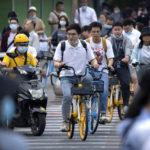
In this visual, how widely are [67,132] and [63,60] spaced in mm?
1327

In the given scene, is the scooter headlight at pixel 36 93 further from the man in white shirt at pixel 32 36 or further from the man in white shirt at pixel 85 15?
the man in white shirt at pixel 85 15

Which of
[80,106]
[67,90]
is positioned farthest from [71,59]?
[80,106]

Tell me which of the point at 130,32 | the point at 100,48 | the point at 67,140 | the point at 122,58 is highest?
the point at 130,32

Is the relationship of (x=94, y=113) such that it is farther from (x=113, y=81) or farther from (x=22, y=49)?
(x=113, y=81)

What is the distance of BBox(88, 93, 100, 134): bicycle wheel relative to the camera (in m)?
10.8

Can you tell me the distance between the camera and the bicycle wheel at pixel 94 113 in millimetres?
10758

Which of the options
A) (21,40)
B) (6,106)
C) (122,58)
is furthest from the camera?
(122,58)

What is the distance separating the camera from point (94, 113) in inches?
428

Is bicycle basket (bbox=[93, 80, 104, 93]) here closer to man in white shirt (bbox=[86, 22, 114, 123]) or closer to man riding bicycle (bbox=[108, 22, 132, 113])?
man in white shirt (bbox=[86, 22, 114, 123])

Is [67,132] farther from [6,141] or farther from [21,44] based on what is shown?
[6,141]

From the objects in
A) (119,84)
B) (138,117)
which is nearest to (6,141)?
(138,117)

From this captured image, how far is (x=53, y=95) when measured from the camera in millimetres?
17766

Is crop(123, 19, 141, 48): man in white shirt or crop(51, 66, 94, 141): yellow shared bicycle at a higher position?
crop(123, 19, 141, 48): man in white shirt

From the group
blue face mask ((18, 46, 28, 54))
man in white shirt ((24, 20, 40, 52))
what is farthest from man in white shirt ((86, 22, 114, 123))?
man in white shirt ((24, 20, 40, 52))
